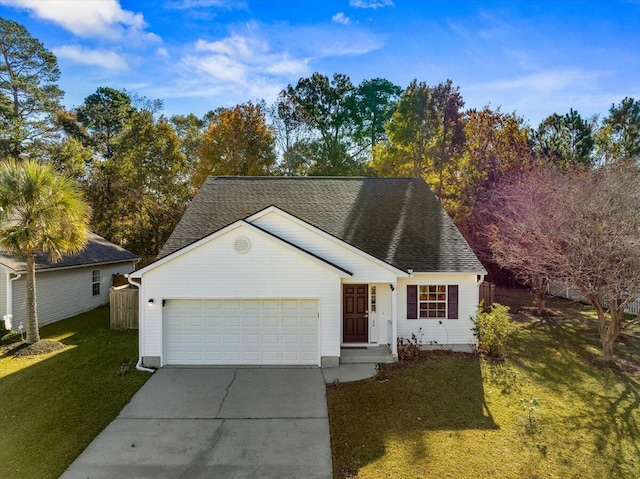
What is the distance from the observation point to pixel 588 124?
29172 mm

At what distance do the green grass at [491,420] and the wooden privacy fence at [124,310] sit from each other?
965 centimetres

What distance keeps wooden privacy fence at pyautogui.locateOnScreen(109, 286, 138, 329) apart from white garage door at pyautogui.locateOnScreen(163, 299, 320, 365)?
16.9 feet

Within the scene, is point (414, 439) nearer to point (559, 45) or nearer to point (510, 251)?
point (510, 251)

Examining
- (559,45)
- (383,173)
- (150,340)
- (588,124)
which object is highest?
(588,124)

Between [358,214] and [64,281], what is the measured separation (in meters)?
13.5

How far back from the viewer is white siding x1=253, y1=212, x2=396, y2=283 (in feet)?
36.4

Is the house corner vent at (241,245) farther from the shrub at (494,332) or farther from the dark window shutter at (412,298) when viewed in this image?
the shrub at (494,332)

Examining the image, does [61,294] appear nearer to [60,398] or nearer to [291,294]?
[60,398]

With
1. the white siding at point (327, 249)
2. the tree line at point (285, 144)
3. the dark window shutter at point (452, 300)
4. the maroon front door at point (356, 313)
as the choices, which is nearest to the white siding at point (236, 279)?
the white siding at point (327, 249)

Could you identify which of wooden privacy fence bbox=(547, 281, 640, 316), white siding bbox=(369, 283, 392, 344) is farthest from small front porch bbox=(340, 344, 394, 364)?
wooden privacy fence bbox=(547, 281, 640, 316)

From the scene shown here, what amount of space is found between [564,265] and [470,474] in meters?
7.64

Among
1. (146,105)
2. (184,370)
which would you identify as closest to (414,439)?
(184,370)

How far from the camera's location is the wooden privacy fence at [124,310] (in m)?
14.6

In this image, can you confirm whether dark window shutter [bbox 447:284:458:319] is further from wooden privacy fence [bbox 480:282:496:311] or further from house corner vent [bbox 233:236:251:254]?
house corner vent [bbox 233:236:251:254]
